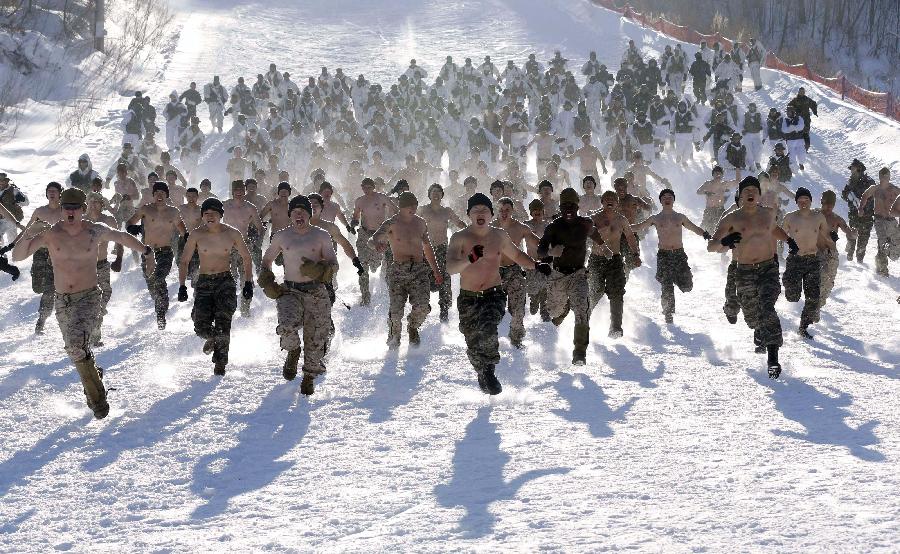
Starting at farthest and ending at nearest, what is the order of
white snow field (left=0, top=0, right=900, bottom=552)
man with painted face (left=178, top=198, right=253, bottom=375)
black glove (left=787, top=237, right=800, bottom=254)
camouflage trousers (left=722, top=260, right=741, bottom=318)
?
1. camouflage trousers (left=722, top=260, right=741, bottom=318)
2. black glove (left=787, top=237, right=800, bottom=254)
3. man with painted face (left=178, top=198, right=253, bottom=375)
4. white snow field (left=0, top=0, right=900, bottom=552)

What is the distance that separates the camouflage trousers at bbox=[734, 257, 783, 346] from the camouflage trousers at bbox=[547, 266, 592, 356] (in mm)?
1433

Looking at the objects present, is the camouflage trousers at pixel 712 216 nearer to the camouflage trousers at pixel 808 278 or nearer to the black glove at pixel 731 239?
the camouflage trousers at pixel 808 278

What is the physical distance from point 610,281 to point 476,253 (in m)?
3.37

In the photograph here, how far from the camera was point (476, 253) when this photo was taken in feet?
28.4

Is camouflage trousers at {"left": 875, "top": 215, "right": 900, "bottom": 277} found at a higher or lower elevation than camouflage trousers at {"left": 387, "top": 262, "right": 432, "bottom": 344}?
lower

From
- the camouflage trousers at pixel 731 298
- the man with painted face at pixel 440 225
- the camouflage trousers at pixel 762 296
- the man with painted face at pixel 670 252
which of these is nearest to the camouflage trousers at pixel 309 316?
the man with painted face at pixel 440 225

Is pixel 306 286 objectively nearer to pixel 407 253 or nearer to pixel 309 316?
pixel 309 316

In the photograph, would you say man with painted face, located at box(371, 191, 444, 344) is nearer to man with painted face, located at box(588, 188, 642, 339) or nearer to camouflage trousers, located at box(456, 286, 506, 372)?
camouflage trousers, located at box(456, 286, 506, 372)

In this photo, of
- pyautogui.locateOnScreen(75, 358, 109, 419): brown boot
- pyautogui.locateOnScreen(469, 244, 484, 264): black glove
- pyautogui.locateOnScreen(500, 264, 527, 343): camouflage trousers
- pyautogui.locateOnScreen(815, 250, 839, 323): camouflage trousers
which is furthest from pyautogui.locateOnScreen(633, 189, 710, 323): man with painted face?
pyautogui.locateOnScreen(75, 358, 109, 419): brown boot

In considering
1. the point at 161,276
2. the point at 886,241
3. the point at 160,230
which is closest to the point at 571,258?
the point at 161,276

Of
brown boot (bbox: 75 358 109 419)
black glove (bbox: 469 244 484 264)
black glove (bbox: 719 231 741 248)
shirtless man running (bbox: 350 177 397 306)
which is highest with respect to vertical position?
black glove (bbox: 469 244 484 264)

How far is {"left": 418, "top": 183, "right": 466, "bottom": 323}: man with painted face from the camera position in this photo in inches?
480

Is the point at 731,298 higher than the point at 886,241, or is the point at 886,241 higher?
the point at 731,298

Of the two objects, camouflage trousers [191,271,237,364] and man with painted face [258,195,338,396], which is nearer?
man with painted face [258,195,338,396]
